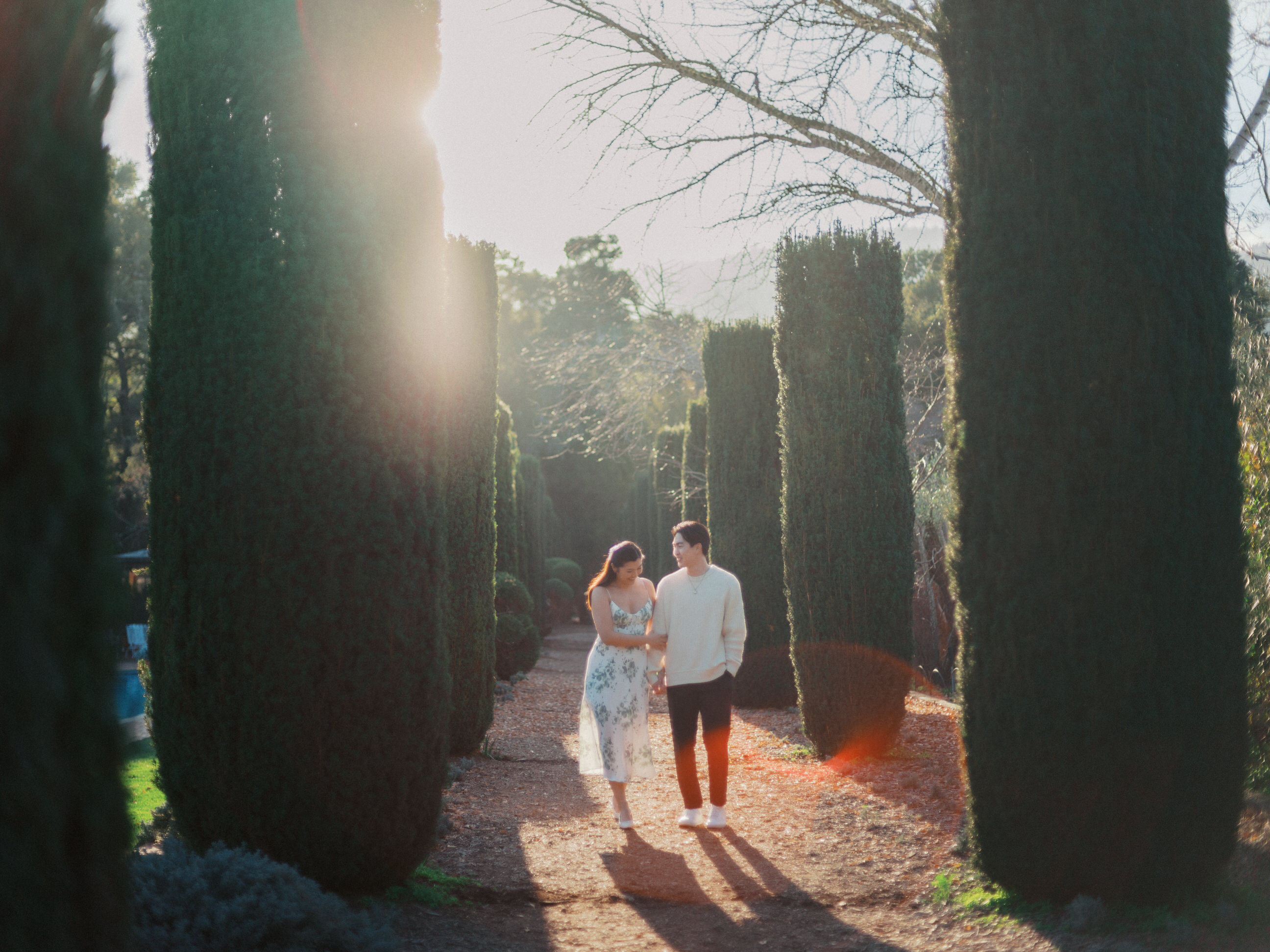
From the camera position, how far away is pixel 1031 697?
4.18 meters

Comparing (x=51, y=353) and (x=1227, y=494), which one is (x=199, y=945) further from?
(x=1227, y=494)

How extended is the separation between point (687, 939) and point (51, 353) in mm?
3854

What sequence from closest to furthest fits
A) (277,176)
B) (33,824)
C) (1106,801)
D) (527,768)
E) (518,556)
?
1. (33,824)
2. (1106,801)
3. (277,176)
4. (527,768)
5. (518,556)

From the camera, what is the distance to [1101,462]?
4.09 meters

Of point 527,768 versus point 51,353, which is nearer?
point 51,353

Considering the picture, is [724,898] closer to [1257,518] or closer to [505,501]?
[1257,518]

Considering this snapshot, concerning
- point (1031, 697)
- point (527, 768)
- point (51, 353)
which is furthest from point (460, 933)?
point (527, 768)

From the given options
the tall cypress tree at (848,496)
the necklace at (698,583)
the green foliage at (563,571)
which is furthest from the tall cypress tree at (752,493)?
the green foliage at (563,571)

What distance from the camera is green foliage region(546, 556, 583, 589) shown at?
3050 cm

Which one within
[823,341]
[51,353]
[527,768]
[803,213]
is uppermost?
[803,213]

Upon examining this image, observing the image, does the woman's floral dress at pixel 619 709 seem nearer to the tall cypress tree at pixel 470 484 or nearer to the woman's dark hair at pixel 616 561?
the woman's dark hair at pixel 616 561

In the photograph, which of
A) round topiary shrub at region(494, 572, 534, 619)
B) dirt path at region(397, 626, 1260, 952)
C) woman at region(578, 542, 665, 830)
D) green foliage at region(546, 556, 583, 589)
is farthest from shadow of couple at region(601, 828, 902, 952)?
green foliage at region(546, 556, 583, 589)

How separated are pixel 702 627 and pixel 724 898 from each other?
168 centimetres

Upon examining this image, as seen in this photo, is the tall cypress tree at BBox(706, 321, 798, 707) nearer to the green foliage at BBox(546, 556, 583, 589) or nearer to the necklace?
the necklace
